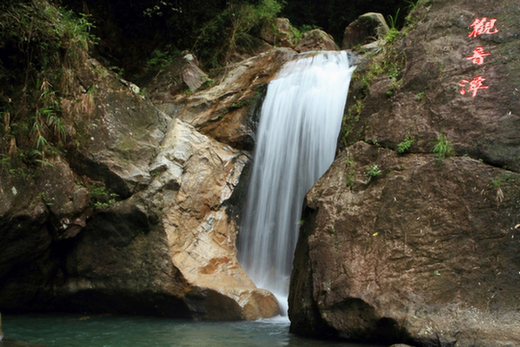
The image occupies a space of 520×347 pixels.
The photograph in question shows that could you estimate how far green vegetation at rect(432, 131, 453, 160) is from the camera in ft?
15.9

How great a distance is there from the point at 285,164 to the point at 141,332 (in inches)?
140

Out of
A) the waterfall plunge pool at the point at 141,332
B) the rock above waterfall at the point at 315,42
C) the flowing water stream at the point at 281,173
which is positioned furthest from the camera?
the rock above waterfall at the point at 315,42

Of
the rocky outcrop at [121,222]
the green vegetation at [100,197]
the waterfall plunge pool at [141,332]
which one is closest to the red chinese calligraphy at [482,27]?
the waterfall plunge pool at [141,332]

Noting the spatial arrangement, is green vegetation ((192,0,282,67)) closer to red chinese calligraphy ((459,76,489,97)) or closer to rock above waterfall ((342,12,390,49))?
rock above waterfall ((342,12,390,49))

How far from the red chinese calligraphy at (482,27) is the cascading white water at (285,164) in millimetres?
2457

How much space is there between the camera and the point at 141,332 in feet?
17.8

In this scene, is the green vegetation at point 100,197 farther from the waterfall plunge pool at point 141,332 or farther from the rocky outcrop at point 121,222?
the waterfall plunge pool at point 141,332

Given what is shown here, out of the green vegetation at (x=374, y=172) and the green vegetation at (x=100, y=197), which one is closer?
the green vegetation at (x=374, y=172)

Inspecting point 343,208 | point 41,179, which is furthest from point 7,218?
point 343,208

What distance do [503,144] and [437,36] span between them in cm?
177

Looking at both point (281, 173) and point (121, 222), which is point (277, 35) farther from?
point (121, 222)

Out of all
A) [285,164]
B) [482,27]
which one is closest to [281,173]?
[285,164]

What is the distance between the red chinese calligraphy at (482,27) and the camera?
548 centimetres

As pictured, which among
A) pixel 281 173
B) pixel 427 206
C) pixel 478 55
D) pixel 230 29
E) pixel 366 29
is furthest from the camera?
pixel 366 29
